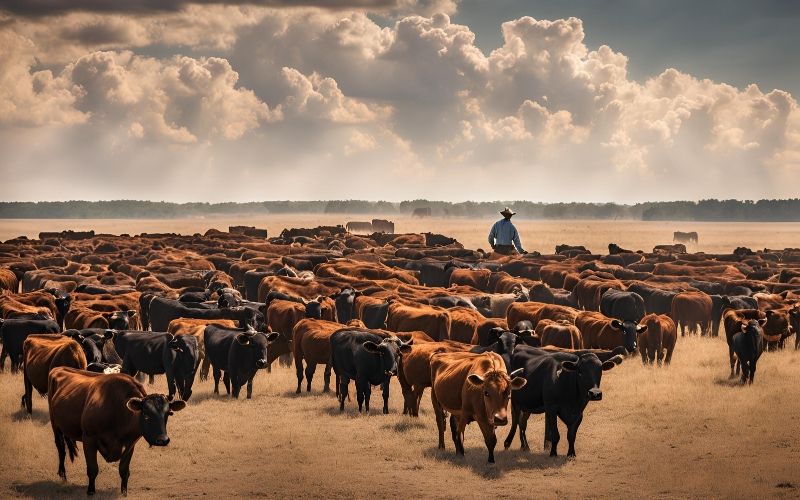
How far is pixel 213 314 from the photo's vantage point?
876 inches

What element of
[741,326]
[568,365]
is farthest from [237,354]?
[741,326]

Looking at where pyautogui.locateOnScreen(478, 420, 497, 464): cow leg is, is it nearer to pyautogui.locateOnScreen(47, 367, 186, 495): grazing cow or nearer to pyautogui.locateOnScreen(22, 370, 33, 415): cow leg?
pyautogui.locateOnScreen(47, 367, 186, 495): grazing cow

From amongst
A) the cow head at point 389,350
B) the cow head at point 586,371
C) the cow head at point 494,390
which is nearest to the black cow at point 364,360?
the cow head at point 389,350

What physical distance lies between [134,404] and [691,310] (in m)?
19.3

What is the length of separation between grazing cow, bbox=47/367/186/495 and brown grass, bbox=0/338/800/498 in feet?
2.12

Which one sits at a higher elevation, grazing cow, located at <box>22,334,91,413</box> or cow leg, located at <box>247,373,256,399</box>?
grazing cow, located at <box>22,334,91,413</box>

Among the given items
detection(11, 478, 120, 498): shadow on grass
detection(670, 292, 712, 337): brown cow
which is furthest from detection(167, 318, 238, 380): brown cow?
detection(670, 292, 712, 337): brown cow

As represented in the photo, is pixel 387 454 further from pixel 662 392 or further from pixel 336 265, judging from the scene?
pixel 336 265

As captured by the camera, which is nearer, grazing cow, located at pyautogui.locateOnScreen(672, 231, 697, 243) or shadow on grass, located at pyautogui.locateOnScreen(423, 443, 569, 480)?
shadow on grass, located at pyautogui.locateOnScreen(423, 443, 569, 480)

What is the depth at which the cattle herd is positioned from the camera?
1202cm

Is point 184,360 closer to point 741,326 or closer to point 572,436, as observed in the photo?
point 572,436

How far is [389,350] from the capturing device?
616 inches

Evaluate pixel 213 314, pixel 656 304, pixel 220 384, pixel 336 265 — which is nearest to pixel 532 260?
pixel 336 265

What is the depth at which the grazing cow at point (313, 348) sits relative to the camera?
18109 mm
